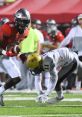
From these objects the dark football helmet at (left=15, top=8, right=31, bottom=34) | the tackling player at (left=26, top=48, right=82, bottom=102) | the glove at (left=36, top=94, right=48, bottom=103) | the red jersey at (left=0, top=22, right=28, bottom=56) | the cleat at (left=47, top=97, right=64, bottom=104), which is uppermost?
the dark football helmet at (left=15, top=8, right=31, bottom=34)

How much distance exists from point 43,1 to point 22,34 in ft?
28.5

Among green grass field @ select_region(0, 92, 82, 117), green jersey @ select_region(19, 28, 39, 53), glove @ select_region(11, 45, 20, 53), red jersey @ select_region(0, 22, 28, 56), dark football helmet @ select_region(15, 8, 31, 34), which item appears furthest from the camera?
green jersey @ select_region(19, 28, 39, 53)

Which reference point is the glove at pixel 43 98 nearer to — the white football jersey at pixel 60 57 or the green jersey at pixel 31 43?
the white football jersey at pixel 60 57

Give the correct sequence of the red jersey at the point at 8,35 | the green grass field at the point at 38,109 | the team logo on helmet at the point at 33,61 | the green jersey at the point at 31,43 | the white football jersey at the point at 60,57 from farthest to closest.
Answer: the green jersey at the point at 31,43 < the red jersey at the point at 8,35 < the white football jersey at the point at 60,57 < the team logo on helmet at the point at 33,61 < the green grass field at the point at 38,109

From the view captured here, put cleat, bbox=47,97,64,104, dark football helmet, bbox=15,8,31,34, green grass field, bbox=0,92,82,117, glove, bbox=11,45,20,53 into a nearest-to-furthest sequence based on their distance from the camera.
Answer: green grass field, bbox=0,92,82,117, dark football helmet, bbox=15,8,31,34, cleat, bbox=47,97,64,104, glove, bbox=11,45,20,53

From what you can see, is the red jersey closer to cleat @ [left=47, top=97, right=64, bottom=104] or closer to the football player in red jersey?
the football player in red jersey

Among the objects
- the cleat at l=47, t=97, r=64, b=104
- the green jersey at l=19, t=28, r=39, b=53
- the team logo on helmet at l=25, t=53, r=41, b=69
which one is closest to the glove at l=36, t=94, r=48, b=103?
the cleat at l=47, t=97, r=64, b=104

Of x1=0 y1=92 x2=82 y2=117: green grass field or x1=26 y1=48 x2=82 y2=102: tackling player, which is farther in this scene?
x1=26 y1=48 x2=82 y2=102: tackling player

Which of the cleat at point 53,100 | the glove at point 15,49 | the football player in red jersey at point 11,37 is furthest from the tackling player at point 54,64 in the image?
the glove at point 15,49

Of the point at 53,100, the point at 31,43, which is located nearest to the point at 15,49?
the point at 53,100

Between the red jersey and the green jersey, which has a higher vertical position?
the red jersey

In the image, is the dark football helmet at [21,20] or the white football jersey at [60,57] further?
the dark football helmet at [21,20]

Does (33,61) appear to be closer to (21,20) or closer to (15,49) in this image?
(21,20)

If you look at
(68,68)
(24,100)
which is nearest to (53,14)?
(24,100)
